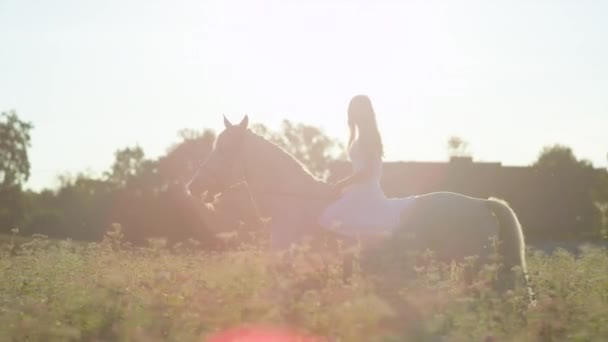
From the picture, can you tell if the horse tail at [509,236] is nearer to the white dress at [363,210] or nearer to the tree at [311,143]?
the white dress at [363,210]

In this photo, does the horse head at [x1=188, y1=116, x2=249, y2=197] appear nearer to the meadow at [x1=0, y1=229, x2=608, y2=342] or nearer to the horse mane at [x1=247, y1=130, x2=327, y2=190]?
the horse mane at [x1=247, y1=130, x2=327, y2=190]

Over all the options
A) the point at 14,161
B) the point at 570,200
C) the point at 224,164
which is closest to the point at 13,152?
the point at 14,161

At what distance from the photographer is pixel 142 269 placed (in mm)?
9500

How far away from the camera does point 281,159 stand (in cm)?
1050

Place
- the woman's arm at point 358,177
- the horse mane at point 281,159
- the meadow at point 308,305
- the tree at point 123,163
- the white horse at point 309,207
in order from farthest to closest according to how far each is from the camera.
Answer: the tree at point 123,163
the woman's arm at point 358,177
the horse mane at point 281,159
the white horse at point 309,207
the meadow at point 308,305

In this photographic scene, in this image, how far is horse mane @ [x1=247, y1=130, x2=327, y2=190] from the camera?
10320mm

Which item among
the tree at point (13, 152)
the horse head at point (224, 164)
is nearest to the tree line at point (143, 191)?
the tree at point (13, 152)

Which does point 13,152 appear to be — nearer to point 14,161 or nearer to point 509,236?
point 14,161

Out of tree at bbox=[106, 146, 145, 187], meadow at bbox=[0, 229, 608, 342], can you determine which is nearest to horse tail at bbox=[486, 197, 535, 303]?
meadow at bbox=[0, 229, 608, 342]

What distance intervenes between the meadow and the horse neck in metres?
2.18

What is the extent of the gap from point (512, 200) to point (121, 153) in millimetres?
55851

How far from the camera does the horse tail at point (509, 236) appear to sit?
386 inches

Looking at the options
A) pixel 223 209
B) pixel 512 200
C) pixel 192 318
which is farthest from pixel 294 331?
pixel 512 200

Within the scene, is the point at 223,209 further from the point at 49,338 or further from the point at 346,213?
the point at 49,338
